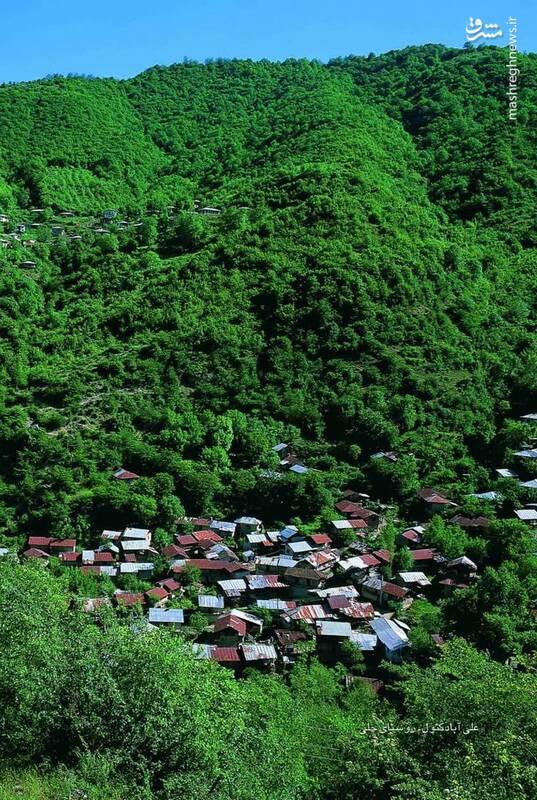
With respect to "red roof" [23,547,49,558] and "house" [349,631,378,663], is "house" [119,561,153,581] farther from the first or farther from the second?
"house" [349,631,378,663]

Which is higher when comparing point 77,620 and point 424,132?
point 424,132

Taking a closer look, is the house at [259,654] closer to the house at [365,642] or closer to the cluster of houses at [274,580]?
the cluster of houses at [274,580]

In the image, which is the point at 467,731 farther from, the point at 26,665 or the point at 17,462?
the point at 17,462

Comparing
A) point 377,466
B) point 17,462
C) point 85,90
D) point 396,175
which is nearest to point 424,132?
point 396,175

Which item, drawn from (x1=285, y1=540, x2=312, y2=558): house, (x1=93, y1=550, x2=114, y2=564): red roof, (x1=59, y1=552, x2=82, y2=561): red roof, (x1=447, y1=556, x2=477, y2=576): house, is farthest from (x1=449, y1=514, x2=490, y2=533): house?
(x1=59, y1=552, x2=82, y2=561): red roof

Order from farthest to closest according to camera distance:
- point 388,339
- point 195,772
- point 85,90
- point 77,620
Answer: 1. point 85,90
2. point 388,339
3. point 77,620
4. point 195,772

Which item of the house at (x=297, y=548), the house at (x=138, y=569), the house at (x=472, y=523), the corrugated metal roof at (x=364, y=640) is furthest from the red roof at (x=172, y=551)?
the house at (x=472, y=523)
